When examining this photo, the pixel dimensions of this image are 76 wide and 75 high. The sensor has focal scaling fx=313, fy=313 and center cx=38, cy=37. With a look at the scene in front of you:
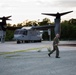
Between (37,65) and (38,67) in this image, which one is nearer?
(38,67)

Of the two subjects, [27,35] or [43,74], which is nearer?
[43,74]

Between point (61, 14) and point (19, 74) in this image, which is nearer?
point (19, 74)

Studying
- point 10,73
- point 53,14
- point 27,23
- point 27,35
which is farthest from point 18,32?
point 27,23

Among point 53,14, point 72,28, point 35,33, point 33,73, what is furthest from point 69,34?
point 33,73

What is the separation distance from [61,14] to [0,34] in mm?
13317

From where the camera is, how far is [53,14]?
182 ft

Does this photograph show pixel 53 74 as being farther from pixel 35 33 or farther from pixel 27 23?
pixel 27 23

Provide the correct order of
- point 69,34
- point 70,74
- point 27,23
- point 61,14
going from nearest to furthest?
point 70,74 < point 61,14 < point 69,34 < point 27,23

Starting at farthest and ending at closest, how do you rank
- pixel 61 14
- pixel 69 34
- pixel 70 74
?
pixel 69 34 → pixel 61 14 → pixel 70 74

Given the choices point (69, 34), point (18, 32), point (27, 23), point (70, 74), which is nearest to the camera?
point (70, 74)

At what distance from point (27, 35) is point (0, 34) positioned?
5249 millimetres

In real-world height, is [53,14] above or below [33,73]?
above

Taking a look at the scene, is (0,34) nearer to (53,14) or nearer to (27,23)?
(53,14)

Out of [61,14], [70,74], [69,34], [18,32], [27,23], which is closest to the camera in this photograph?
[70,74]
